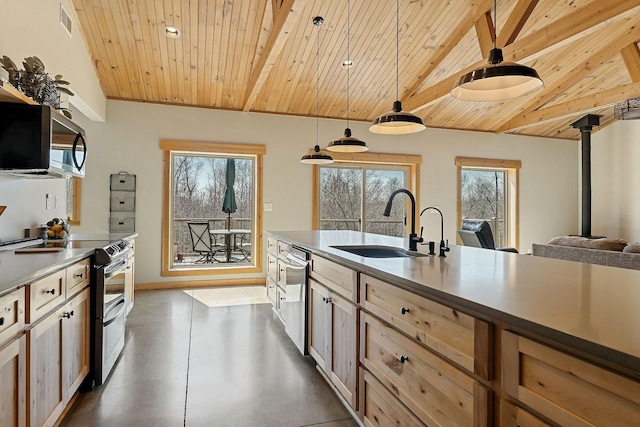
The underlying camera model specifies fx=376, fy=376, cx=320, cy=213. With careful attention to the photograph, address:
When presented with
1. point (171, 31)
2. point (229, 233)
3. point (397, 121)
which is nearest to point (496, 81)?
point (397, 121)

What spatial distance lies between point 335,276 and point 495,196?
6724 millimetres

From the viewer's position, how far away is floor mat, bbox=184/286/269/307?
16.1ft

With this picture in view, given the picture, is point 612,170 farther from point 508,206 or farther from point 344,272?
point 344,272

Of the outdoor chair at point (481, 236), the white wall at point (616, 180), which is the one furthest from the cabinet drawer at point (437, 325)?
the white wall at point (616, 180)

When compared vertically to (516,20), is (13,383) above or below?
below

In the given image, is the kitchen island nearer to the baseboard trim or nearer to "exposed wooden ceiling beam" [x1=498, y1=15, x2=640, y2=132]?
the baseboard trim

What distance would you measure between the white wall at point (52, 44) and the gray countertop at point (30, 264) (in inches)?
63.2

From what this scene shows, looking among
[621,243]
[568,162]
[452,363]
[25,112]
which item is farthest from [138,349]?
[568,162]

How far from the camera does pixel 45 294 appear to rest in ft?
5.95

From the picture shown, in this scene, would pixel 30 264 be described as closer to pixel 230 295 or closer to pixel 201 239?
pixel 230 295

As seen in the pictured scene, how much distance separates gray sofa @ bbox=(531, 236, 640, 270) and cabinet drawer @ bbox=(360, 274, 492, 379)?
8.76 ft

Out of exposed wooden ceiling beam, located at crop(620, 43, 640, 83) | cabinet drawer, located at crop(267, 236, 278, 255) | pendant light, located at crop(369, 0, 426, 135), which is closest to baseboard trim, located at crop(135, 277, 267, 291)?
cabinet drawer, located at crop(267, 236, 278, 255)

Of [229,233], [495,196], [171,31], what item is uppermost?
[171,31]

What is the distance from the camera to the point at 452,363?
4.23 feet
